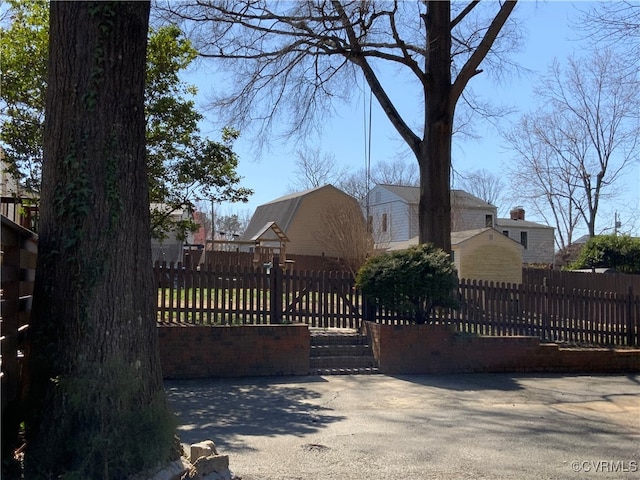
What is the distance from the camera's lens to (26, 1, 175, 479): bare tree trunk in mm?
4070

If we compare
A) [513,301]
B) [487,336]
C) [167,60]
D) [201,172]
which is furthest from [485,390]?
[167,60]

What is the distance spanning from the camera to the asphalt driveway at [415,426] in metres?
5.41

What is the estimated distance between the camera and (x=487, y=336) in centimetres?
1134

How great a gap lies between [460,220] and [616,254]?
56.6 feet

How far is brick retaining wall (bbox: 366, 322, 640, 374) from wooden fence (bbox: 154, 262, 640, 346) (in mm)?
690

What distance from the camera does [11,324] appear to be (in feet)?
14.9

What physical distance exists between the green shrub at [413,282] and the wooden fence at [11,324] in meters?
7.31

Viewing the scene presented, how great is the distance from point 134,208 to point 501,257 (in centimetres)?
2535

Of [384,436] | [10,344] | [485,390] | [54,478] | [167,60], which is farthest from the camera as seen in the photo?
[167,60]

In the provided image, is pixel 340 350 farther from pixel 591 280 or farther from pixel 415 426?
pixel 591 280

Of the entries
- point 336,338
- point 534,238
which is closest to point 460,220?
point 534,238

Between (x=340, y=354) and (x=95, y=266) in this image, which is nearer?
(x=95, y=266)

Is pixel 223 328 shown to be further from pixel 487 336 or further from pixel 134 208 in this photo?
pixel 134 208

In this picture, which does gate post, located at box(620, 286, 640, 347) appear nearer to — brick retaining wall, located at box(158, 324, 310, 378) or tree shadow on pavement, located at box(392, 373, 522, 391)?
tree shadow on pavement, located at box(392, 373, 522, 391)
